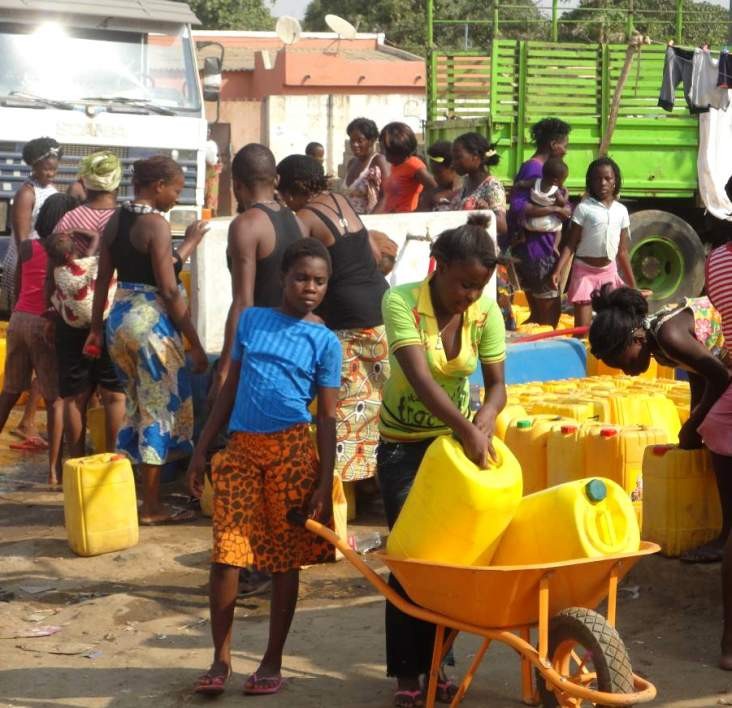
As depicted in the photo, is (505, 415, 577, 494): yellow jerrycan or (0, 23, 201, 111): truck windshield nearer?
(505, 415, 577, 494): yellow jerrycan

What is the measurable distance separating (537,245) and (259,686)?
6.12 meters

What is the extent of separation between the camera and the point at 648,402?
703 centimetres

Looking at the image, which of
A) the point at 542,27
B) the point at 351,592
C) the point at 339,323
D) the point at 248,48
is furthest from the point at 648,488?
the point at 248,48

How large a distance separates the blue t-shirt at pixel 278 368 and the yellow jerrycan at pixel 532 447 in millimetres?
1950

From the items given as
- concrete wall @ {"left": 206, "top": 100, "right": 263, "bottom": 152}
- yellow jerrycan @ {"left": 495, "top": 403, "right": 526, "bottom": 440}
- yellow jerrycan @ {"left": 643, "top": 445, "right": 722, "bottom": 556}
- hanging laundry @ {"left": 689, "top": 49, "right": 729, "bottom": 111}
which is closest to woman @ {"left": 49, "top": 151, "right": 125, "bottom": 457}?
yellow jerrycan @ {"left": 495, "top": 403, "right": 526, "bottom": 440}

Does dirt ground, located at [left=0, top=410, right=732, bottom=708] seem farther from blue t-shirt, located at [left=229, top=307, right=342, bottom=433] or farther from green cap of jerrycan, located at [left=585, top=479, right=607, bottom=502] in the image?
blue t-shirt, located at [left=229, top=307, right=342, bottom=433]

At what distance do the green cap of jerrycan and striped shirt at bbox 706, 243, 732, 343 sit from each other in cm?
138

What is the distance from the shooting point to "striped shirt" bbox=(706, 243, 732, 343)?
5215 mm

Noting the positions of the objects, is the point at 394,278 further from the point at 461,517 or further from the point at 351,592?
the point at 461,517

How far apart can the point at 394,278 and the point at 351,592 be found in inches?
130

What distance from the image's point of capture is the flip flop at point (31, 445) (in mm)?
9219

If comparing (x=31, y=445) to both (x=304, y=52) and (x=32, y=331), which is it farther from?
(x=304, y=52)

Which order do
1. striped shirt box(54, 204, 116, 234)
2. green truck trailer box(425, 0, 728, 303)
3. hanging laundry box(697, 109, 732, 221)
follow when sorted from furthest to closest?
hanging laundry box(697, 109, 732, 221) < green truck trailer box(425, 0, 728, 303) < striped shirt box(54, 204, 116, 234)

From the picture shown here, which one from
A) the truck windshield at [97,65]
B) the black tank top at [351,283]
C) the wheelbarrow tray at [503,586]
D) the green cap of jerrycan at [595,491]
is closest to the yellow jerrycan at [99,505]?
the black tank top at [351,283]
